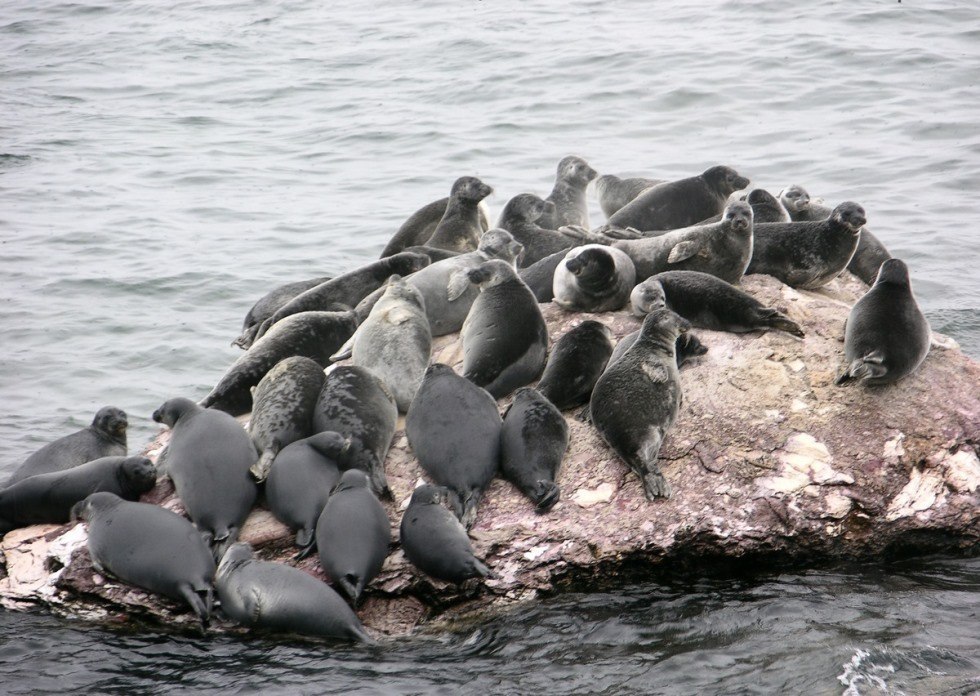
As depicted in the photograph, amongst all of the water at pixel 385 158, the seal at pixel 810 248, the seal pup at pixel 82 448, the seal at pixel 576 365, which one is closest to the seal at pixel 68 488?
the seal pup at pixel 82 448

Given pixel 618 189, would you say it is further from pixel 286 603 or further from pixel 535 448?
pixel 286 603

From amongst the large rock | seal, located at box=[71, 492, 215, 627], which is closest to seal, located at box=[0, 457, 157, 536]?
the large rock

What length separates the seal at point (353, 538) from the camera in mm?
5059

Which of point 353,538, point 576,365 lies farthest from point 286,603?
point 576,365

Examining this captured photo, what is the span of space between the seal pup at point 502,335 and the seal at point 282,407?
92 centimetres

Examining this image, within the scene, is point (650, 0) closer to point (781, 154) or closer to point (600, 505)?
point (781, 154)

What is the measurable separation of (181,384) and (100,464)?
14.0 feet

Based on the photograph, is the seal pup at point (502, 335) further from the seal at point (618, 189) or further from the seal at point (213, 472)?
the seal at point (618, 189)

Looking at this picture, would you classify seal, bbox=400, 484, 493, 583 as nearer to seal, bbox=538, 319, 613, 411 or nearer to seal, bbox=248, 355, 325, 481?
seal, bbox=248, 355, 325, 481

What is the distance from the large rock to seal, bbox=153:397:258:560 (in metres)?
0.15

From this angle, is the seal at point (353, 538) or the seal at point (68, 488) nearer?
the seal at point (353, 538)

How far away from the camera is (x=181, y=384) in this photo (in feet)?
33.3

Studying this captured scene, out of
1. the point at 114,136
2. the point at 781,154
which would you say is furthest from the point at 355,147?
the point at 781,154

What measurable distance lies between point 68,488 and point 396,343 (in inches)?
83.0
